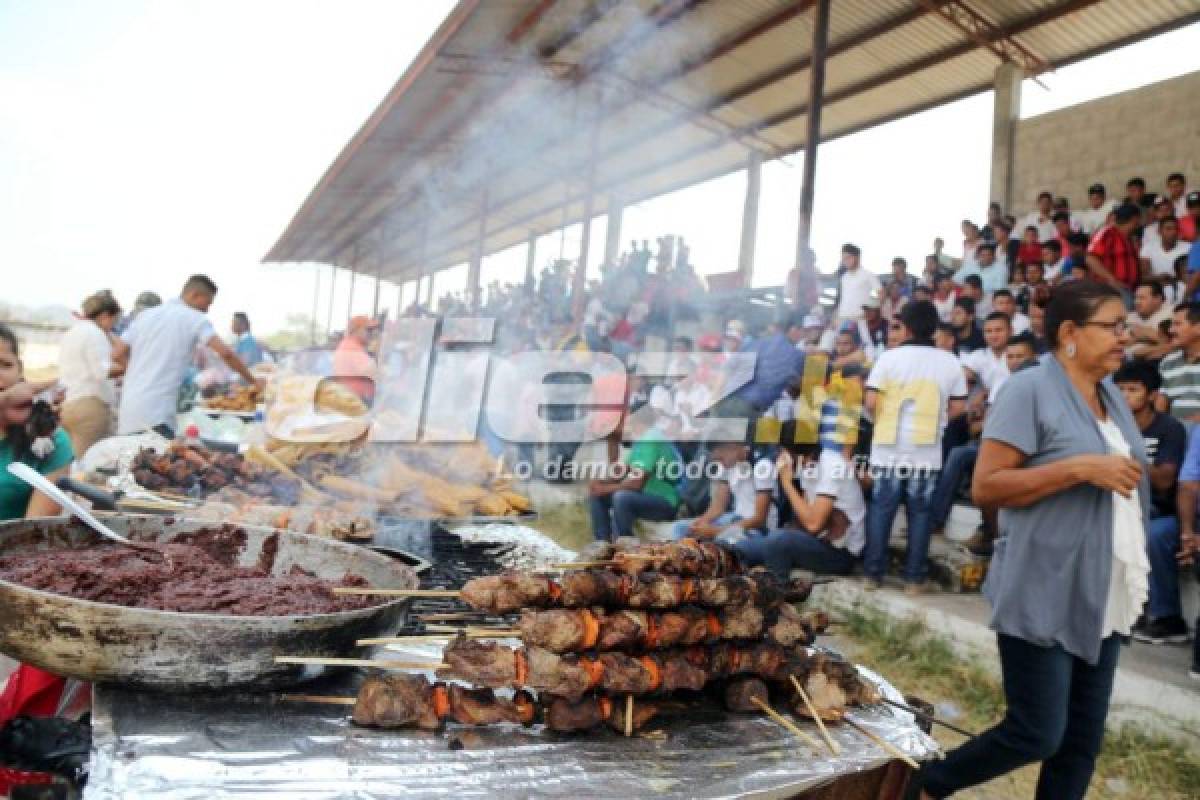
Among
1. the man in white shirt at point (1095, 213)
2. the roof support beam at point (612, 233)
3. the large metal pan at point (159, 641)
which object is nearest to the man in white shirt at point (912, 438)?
the large metal pan at point (159, 641)

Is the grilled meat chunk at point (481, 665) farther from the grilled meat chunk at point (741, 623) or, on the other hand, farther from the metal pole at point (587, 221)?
the metal pole at point (587, 221)

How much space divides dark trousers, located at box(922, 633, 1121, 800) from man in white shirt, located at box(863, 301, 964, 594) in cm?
333

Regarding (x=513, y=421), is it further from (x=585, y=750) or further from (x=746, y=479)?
(x=585, y=750)

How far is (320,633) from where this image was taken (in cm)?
180

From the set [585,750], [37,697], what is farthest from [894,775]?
[37,697]

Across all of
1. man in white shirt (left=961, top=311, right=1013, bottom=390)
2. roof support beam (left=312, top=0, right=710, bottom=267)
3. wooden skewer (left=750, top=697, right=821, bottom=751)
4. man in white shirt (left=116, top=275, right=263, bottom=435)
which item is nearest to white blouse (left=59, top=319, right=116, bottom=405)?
man in white shirt (left=116, top=275, right=263, bottom=435)

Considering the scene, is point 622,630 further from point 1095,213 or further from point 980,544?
point 1095,213

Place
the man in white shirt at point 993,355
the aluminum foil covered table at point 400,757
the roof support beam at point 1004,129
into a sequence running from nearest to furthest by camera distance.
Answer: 1. the aluminum foil covered table at point 400,757
2. the man in white shirt at point 993,355
3. the roof support beam at point 1004,129

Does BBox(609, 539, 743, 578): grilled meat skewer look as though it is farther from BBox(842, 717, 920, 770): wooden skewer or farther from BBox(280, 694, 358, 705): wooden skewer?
BBox(280, 694, 358, 705): wooden skewer

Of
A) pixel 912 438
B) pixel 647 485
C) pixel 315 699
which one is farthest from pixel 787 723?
pixel 647 485

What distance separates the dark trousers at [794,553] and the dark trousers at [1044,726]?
2.86 m

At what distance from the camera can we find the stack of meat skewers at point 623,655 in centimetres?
187

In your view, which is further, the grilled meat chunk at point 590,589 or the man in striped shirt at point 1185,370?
the man in striped shirt at point 1185,370

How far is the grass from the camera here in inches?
152
